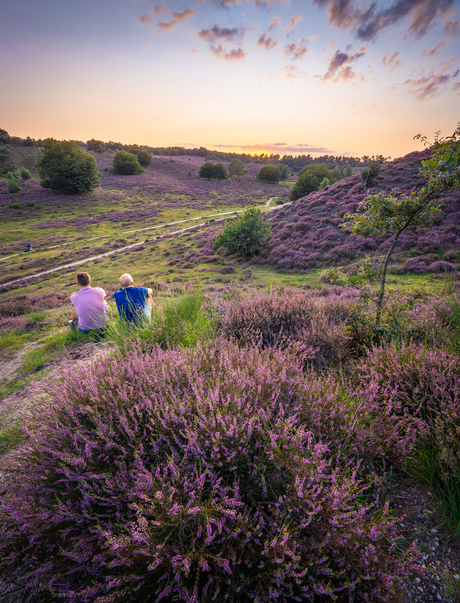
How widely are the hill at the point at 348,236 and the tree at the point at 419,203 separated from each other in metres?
5.75

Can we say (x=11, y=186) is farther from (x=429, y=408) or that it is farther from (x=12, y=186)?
(x=429, y=408)

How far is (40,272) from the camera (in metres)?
24.5

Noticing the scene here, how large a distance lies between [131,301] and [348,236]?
53.6 feet

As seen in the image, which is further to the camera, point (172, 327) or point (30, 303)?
point (30, 303)

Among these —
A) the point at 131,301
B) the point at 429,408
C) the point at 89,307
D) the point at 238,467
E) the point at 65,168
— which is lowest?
the point at 89,307

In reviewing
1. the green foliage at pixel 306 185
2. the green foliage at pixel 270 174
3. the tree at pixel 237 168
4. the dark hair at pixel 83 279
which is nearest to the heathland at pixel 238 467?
the dark hair at pixel 83 279

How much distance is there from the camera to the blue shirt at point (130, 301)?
216 inches

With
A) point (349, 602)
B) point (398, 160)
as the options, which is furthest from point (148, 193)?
point (349, 602)

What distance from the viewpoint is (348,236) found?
17516mm

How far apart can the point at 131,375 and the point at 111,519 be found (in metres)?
1.13

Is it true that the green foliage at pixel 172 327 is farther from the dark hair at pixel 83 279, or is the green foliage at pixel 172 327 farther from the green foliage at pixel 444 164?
the green foliage at pixel 444 164

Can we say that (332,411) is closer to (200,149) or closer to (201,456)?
(201,456)

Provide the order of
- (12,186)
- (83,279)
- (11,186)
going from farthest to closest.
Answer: (12,186)
(11,186)
(83,279)

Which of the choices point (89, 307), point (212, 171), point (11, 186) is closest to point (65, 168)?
point (11, 186)
